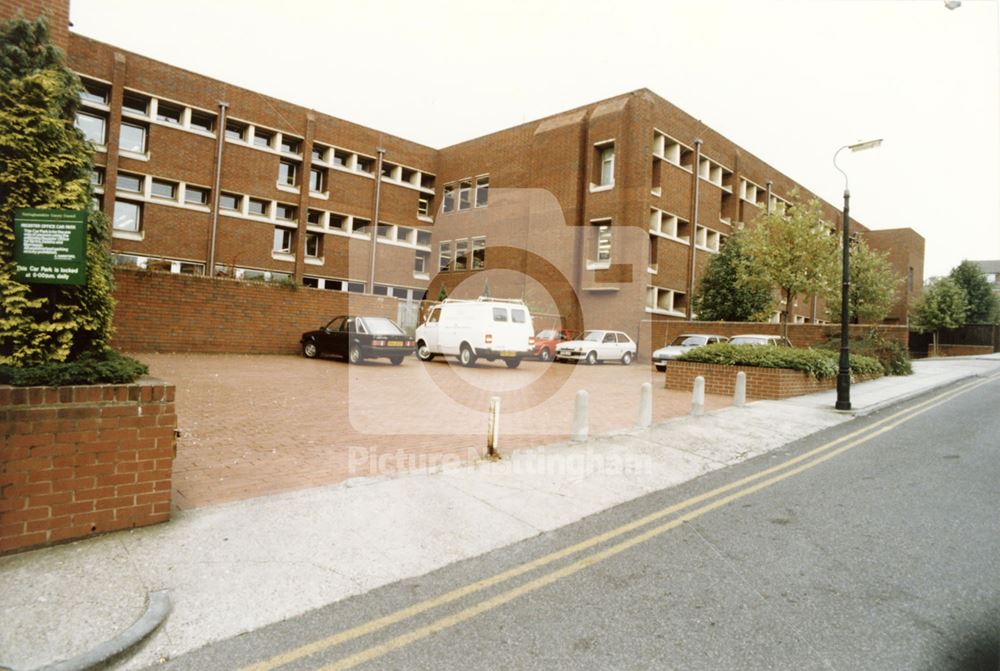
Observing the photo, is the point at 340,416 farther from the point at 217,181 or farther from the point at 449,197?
the point at 449,197

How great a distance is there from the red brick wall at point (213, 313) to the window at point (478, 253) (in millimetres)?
15465

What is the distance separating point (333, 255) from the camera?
34.6m

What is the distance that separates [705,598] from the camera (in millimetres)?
3732

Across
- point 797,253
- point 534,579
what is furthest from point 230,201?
point 534,579

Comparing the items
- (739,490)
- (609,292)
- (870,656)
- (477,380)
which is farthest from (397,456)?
(609,292)

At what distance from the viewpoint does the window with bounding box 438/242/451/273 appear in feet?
128

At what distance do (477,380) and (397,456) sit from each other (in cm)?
930

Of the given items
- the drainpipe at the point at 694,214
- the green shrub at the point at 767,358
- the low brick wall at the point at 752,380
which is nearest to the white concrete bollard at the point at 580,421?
the low brick wall at the point at 752,380

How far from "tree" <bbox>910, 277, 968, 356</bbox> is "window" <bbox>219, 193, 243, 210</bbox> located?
47396 mm

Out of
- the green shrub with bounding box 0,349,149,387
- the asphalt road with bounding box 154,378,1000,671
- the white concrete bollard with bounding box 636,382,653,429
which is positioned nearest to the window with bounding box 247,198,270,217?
the white concrete bollard with bounding box 636,382,653,429

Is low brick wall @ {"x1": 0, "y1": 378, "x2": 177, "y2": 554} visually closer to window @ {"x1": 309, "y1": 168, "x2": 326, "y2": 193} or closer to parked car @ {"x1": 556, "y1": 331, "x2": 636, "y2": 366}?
parked car @ {"x1": 556, "y1": 331, "x2": 636, "y2": 366}

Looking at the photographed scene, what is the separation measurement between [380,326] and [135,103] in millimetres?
21027

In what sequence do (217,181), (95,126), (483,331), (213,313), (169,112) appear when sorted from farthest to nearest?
(217,181)
(169,112)
(95,126)
(483,331)
(213,313)

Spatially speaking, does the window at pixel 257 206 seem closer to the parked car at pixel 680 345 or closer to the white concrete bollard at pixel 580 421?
the parked car at pixel 680 345
